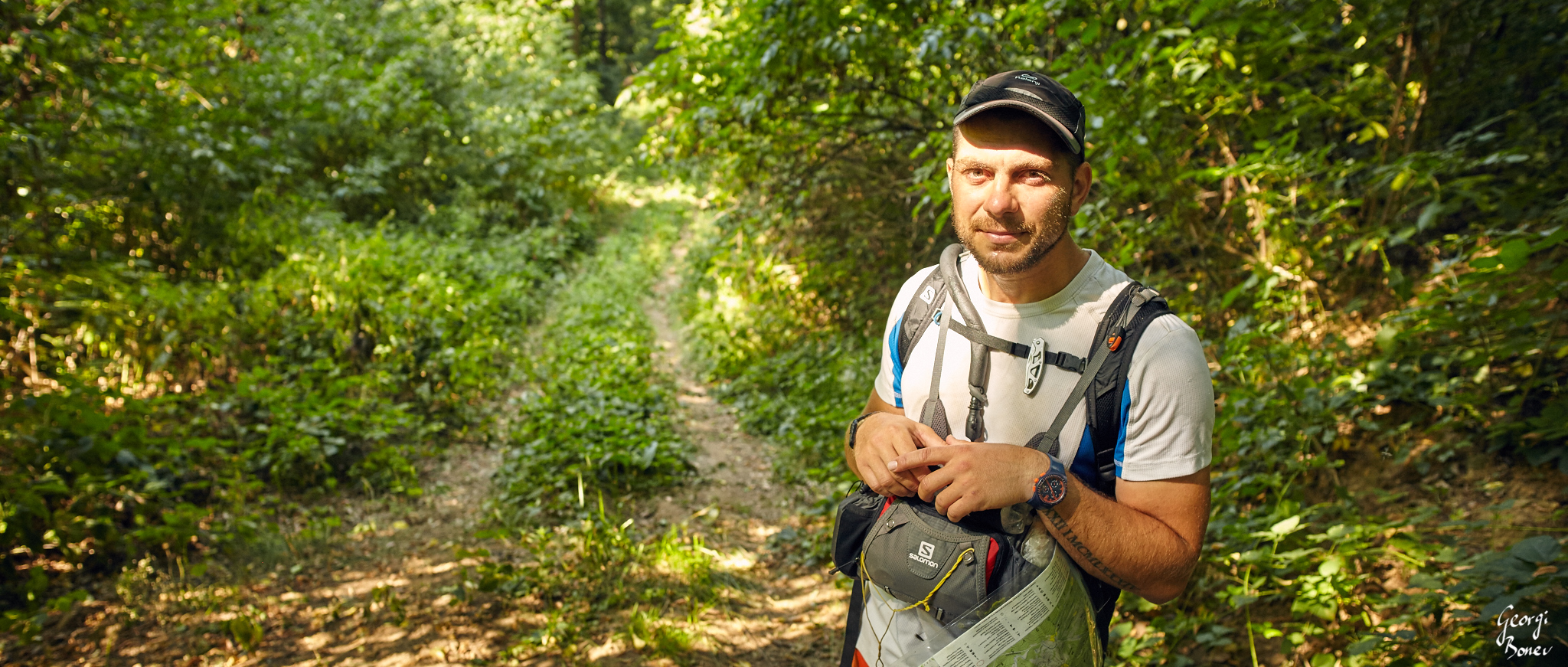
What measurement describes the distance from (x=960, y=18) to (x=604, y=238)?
14.0m

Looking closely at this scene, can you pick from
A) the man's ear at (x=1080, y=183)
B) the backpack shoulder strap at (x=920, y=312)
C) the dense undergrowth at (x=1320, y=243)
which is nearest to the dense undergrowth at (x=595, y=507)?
the dense undergrowth at (x=1320, y=243)

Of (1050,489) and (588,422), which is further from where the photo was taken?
(588,422)

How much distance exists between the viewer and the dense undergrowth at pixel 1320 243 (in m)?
2.83

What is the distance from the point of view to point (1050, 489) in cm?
126

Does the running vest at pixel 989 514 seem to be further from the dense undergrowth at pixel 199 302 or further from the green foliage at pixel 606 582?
the dense undergrowth at pixel 199 302

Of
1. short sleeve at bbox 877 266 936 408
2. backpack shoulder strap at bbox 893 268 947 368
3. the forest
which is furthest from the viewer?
the forest

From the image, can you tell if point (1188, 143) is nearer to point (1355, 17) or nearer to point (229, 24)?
point (1355, 17)

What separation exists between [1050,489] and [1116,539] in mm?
160

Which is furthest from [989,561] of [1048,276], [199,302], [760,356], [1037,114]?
[760,356]

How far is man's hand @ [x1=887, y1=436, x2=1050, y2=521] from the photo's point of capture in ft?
4.17

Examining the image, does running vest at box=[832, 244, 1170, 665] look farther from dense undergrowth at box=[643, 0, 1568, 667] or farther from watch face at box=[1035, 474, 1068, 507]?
dense undergrowth at box=[643, 0, 1568, 667]

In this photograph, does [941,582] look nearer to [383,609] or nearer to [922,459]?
[922,459]

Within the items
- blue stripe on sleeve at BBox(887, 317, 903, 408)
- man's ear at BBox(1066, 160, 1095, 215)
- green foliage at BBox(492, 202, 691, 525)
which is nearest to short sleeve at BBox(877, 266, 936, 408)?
blue stripe on sleeve at BBox(887, 317, 903, 408)

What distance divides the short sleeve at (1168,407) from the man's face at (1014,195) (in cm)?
26
